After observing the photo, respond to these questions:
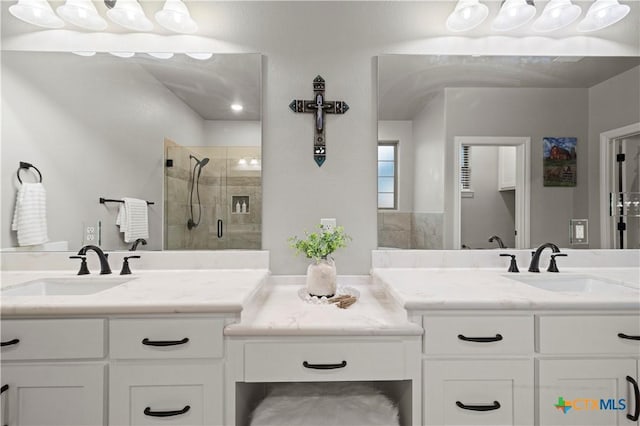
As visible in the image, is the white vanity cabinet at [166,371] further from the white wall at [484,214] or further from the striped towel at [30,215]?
the white wall at [484,214]

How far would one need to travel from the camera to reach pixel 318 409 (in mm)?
1333

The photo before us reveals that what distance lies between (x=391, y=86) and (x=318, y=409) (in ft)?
5.41

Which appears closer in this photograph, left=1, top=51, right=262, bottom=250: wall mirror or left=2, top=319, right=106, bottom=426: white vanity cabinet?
left=2, top=319, right=106, bottom=426: white vanity cabinet

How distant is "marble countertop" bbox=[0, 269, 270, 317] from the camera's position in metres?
1.17

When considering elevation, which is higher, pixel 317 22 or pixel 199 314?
pixel 317 22

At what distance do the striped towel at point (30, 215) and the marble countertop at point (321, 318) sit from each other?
50.3 inches

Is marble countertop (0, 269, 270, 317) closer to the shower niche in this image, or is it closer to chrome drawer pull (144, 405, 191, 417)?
the shower niche

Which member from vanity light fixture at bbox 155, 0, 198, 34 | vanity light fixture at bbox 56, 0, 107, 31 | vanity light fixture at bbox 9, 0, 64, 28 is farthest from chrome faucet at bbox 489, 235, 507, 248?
vanity light fixture at bbox 9, 0, 64, 28

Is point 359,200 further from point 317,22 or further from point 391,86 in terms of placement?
point 317,22

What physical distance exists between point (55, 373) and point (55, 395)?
0.26ft

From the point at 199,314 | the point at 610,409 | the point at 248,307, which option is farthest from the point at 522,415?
the point at 199,314

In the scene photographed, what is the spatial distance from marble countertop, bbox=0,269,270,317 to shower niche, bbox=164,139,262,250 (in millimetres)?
254

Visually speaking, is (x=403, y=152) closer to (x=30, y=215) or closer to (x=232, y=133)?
(x=232, y=133)

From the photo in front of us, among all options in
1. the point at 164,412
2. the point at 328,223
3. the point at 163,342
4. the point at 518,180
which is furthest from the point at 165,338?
the point at 518,180
